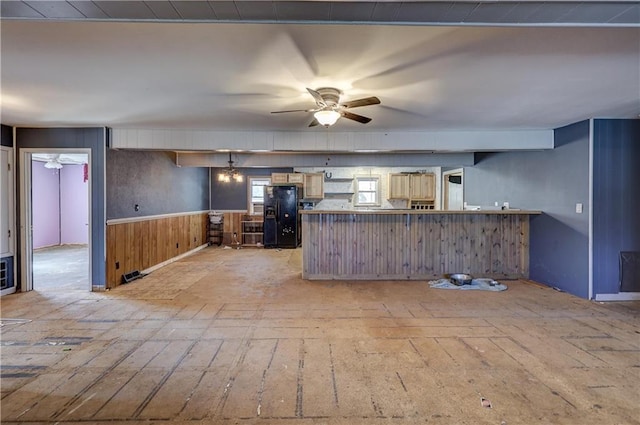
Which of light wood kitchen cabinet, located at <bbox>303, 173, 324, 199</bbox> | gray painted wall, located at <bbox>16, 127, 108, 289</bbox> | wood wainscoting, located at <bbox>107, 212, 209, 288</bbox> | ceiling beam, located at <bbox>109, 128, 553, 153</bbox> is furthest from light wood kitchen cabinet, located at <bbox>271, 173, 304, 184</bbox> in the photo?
gray painted wall, located at <bbox>16, 127, 108, 289</bbox>

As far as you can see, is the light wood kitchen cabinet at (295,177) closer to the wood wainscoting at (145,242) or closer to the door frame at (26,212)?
the wood wainscoting at (145,242)

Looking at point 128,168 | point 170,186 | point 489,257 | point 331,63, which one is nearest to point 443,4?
point 331,63

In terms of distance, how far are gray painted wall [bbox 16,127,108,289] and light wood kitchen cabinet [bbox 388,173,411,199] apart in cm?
693

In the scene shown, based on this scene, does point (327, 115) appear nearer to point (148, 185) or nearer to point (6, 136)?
point (148, 185)

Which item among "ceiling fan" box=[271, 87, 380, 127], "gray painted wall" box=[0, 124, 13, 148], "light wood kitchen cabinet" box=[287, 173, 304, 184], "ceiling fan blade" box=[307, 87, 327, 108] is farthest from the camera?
"light wood kitchen cabinet" box=[287, 173, 304, 184]

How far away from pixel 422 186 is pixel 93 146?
7.69 m

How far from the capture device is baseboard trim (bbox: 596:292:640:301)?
419 centimetres

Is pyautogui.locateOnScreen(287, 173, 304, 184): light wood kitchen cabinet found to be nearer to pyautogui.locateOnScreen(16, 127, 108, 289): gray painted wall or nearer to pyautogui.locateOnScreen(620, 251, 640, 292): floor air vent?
pyautogui.locateOnScreen(16, 127, 108, 289): gray painted wall

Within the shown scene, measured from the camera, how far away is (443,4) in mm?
1429

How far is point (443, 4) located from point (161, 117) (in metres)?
3.74

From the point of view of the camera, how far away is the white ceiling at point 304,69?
6.53 ft

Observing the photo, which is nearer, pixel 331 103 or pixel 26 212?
pixel 331 103

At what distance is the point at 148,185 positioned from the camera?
19.6 feet

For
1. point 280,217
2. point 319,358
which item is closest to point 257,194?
point 280,217
